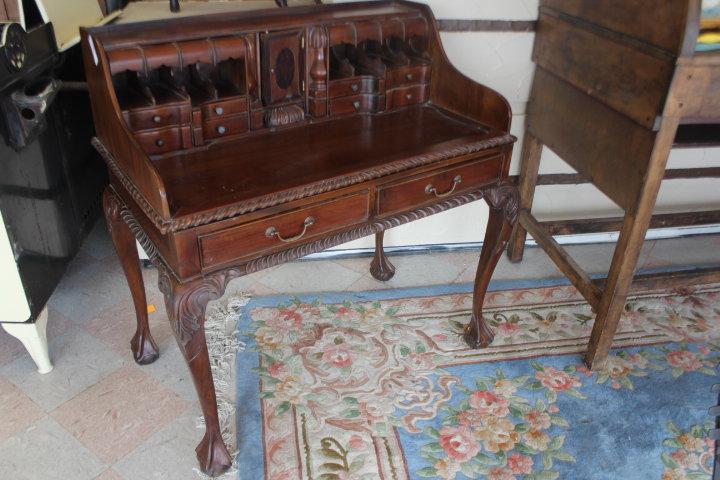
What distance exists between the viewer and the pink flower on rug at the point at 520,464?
1.85 m

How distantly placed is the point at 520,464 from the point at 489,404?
0.25 m

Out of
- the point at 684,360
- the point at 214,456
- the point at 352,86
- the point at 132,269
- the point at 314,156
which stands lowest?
the point at 684,360

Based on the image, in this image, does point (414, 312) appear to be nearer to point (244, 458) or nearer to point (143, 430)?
point (244, 458)

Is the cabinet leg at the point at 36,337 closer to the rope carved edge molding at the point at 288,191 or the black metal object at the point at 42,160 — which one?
the black metal object at the point at 42,160

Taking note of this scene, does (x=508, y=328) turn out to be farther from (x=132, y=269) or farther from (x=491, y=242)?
(x=132, y=269)

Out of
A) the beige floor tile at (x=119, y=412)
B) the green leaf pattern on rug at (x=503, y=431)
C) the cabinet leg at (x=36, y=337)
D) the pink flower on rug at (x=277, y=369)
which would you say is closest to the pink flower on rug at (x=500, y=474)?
the green leaf pattern on rug at (x=503, y=431)

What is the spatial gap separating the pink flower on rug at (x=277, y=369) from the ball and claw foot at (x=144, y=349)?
17.2 inches

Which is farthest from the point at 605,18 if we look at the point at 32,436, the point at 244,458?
the point at 32,436

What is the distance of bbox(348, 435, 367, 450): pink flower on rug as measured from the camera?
1892 mm

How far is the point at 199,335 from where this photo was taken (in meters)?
1.57

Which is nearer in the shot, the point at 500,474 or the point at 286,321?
the point at 500,474

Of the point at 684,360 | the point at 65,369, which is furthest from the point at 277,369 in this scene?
the point at 684,360

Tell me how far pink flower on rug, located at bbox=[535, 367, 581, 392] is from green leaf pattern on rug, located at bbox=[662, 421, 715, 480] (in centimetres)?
33

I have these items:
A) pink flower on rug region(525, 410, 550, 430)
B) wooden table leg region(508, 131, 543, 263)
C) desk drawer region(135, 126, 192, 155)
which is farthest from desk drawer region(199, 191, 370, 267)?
wooden table leg region(508, 131, 543, 263)
